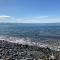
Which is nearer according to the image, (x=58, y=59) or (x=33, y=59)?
(x=58, y=59)

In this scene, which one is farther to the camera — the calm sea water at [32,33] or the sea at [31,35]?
the calm sea water at [32,33]

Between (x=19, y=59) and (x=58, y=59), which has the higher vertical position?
(x=58, y=59)

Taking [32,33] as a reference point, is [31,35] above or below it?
below

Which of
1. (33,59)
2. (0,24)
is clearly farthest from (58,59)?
(0,24)

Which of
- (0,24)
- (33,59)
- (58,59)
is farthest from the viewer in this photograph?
(0,24)

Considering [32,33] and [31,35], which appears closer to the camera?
[31,35]

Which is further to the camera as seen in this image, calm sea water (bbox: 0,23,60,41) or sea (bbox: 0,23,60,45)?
calm sea water (bbox: 0,23,60,41)

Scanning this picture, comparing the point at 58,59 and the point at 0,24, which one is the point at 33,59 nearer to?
the point at 58,59

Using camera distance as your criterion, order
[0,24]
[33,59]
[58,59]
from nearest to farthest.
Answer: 1. [58,59]
2. [33,59]
3. [0,24]

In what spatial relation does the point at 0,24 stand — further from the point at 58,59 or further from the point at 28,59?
the point at 58,59
